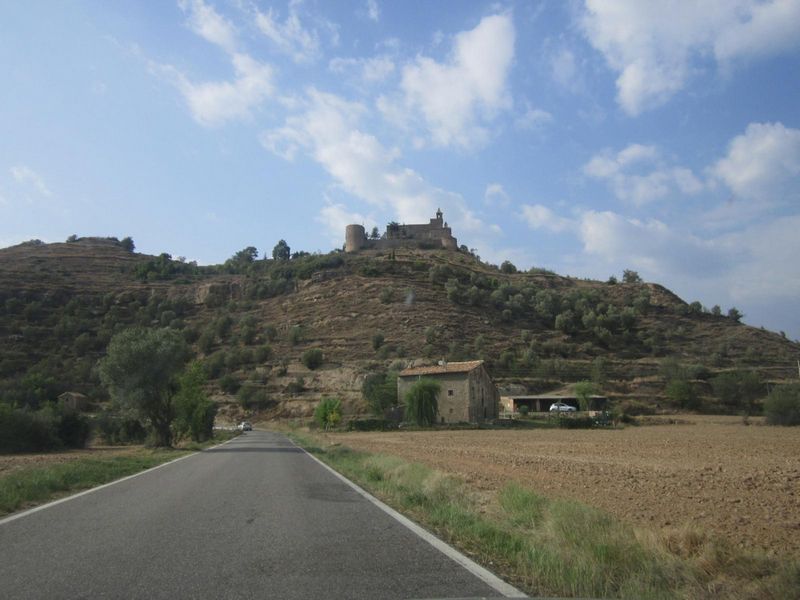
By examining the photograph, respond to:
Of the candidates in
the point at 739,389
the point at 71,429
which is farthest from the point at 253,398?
the point at 739,389

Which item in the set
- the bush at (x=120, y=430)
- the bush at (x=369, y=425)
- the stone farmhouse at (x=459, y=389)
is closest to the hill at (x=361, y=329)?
the bush at (x=120, y=430)

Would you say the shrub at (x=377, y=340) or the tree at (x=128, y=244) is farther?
the tree at (x=128, y=244)

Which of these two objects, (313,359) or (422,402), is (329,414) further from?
(313,359)

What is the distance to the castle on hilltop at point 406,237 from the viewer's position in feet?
563

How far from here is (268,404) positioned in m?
87.5

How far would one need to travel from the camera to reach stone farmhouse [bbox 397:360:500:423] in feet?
233

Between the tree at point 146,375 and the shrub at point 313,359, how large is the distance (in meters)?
48.9

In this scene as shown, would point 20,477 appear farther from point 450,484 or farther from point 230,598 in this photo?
point 230,598

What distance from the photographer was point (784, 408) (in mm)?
59844

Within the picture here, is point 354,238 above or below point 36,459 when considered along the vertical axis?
above

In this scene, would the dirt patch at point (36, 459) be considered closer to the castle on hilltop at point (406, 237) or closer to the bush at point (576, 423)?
the bush at point (576, 423)

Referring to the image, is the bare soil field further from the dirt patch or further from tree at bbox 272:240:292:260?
tree at bbox 272:240:292:260

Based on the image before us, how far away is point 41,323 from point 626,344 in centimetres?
9591

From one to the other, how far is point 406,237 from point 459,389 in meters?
112
